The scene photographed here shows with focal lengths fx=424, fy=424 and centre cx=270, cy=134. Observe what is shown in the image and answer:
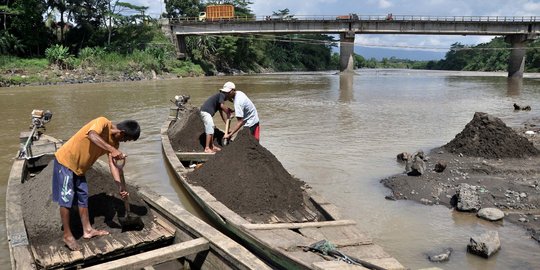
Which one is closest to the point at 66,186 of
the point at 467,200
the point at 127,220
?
the point at 127,220

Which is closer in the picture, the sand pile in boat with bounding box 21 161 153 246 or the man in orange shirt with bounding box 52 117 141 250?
the man in orange shirt with bounding box 52 117 141 250

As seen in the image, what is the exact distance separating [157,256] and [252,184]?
69.3 inches

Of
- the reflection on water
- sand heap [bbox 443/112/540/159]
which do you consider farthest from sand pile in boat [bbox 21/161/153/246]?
the reflection on water

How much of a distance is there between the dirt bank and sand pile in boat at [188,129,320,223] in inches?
81.3

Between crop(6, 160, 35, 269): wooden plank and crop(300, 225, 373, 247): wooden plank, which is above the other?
crop(6, 160, 35, 269): wooden plank

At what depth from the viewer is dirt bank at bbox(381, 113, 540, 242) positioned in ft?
18.8

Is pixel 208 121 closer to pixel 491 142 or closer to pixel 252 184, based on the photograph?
pixel 252 184

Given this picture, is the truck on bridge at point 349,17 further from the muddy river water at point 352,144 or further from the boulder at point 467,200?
the boulder at point 467,200

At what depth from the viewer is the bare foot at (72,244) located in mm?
3715

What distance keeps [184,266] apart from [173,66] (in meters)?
38.2

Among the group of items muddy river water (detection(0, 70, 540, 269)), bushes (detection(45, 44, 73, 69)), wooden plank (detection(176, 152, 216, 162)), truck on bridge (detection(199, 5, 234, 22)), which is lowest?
muddy river water (detection(0, 70, 540, 269))

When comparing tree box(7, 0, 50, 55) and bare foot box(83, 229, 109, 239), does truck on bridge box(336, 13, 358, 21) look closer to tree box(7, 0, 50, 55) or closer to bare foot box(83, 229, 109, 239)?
tree box(7, 0, 50, 55)

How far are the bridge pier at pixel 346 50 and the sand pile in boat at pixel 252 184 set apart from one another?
38.5 m

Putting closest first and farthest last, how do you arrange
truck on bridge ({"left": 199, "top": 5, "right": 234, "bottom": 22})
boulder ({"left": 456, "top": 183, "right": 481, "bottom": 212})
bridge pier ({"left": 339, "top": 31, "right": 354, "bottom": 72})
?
boulder ({"left": 456, "top": 183, "right": 481, "bottom": 212})
bridge pier ({"left": 339, "top": 31, "right": 354, "bottom": 72})
truck on bridge ({"left": 199, "top": 5, "right": 234, "bottom": 22})
